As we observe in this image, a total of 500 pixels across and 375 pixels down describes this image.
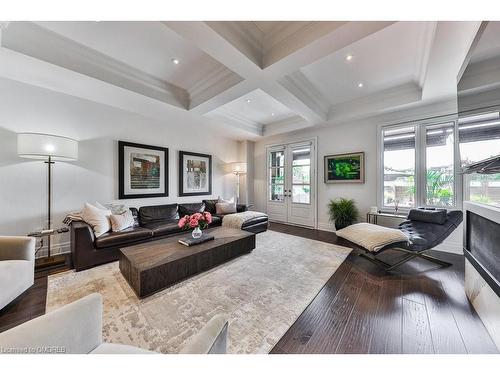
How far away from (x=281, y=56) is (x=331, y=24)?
1.77 feet

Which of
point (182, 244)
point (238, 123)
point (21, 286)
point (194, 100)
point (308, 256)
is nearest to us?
point (21, 286)

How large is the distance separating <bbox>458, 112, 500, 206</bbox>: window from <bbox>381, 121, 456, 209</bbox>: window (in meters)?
1.59

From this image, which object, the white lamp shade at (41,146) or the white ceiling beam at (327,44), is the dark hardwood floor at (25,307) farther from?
the white ceiling beam at (327,44)

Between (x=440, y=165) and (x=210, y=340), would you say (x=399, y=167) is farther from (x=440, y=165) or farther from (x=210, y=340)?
(x=210, y=340)

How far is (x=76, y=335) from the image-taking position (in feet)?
2.56

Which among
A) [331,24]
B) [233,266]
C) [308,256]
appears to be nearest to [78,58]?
[331,24]

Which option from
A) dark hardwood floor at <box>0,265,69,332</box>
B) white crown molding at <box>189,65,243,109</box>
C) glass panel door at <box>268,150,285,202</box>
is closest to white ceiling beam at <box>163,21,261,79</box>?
white crown molding at <box>189,65,243,109</box>

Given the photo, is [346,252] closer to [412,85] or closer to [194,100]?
[412,85]

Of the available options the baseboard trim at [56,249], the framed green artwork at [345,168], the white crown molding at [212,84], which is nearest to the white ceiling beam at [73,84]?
the white crown molding at [212,84]

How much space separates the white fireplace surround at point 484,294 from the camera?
131 cm

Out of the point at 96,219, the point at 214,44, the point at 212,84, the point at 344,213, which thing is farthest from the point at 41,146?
the point at 344,213

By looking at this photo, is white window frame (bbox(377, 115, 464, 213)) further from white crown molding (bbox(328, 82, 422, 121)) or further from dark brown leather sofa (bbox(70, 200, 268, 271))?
dark brown leather sofa (bbox(70, 200, 268, 271))

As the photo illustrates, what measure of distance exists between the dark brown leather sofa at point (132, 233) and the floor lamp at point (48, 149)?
16.7 inches

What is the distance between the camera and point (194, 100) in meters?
3.27
